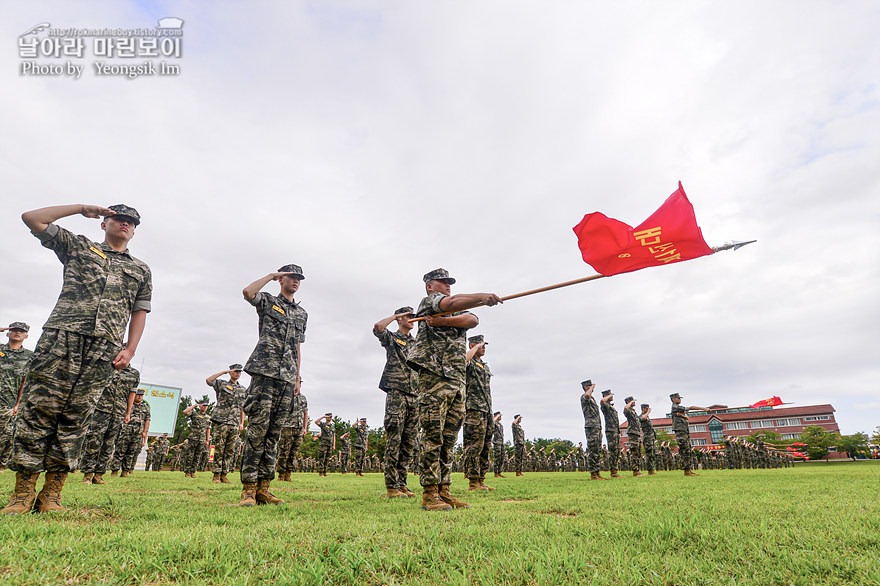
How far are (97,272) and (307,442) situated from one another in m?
45.1

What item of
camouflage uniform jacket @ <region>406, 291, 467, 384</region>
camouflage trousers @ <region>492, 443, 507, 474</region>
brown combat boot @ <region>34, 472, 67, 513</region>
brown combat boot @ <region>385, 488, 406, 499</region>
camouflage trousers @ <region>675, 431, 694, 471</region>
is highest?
camouflage uniform jacket @ <region>406, 291, 467, 384</region>

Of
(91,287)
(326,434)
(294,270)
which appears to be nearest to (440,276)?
(294,270)

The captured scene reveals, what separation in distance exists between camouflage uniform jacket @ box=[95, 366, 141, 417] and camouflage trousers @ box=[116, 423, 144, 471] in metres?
1.93

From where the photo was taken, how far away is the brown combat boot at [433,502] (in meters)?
4.35

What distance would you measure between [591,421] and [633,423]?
9.74ft

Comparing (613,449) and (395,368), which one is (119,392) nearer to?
(395,368)

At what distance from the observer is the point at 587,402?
12555 millimetres

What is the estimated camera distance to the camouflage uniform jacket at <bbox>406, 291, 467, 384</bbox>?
495 centimetres

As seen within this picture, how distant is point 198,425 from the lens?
1405cm

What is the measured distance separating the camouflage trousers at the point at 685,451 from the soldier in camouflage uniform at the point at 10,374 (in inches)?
636

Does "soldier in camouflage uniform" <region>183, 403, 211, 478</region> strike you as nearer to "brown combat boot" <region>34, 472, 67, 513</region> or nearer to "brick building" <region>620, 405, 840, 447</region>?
"brown combat boot" <region>34, 472, 67, 513</region>

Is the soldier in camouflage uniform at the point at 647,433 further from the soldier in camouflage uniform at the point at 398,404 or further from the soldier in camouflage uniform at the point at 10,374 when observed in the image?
the soldier in camouflage uniform at the point at 10,374

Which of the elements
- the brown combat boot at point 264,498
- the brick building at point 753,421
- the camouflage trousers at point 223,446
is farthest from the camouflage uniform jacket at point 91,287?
the brick building at point 753,421

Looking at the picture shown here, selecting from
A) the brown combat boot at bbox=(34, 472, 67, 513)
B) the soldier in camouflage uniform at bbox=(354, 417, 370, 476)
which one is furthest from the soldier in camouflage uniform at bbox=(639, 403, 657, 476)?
the brown combat boot at bbox=(34, 472, 67, 513)
